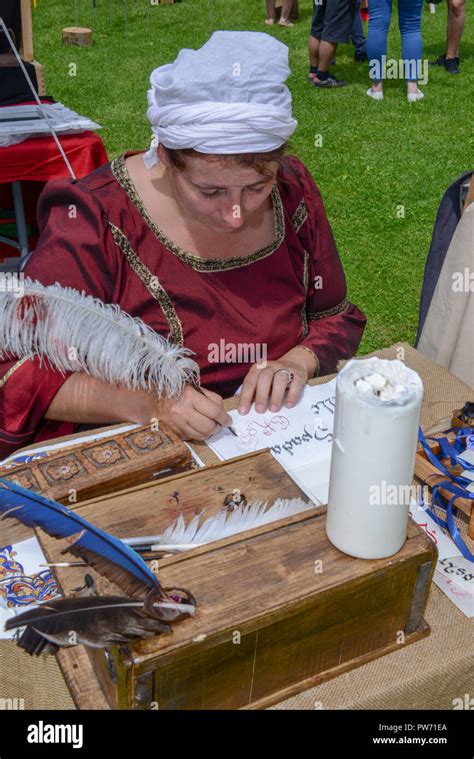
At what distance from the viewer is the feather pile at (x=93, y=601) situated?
0.92 metres

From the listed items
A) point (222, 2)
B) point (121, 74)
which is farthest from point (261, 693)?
point (222, 2)

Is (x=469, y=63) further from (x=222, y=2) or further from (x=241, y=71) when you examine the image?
(x=241, y=71)

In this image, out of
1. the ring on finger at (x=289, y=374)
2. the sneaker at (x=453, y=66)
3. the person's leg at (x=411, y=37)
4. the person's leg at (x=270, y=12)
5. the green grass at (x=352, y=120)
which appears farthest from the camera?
the person's leg at (x=270, y=12)

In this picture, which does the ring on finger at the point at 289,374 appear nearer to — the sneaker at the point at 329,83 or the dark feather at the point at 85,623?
the dark feather at the point at 85,623

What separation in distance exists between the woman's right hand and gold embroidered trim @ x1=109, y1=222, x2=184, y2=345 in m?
0.25

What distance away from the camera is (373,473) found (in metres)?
1.00

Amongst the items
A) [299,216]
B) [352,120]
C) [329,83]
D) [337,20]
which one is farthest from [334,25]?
[299,216]

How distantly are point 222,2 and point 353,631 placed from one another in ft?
38.1

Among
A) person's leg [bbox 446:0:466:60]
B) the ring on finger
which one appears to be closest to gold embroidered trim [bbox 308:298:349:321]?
the ring on finger

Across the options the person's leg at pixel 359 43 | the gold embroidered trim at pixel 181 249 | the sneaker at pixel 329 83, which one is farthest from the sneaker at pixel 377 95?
the gold embroidered trim at pixel 181 249

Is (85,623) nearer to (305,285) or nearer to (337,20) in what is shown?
(305,285)

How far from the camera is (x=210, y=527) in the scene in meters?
1.18

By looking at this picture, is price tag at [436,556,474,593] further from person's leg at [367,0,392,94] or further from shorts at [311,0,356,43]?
shorts at [311,0,356,43]

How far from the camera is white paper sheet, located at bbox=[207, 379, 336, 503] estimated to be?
5.00 feet
